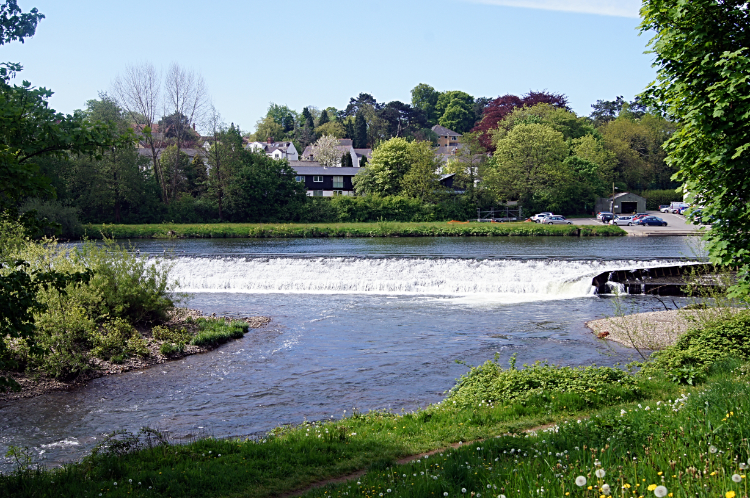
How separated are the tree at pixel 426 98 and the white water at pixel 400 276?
140319 millimetres

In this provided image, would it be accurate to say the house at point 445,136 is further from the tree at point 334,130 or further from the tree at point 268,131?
the tree at point 268,131

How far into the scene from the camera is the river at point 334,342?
12383 mm

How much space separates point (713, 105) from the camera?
9508 mm

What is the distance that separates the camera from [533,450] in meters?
6.45

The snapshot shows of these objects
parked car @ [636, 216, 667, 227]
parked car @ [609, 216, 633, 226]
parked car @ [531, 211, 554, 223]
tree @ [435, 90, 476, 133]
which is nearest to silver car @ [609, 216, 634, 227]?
parked car @ [609, 216, 633, 226]

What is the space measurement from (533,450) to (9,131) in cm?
673

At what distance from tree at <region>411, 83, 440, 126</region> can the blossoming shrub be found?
161 meters

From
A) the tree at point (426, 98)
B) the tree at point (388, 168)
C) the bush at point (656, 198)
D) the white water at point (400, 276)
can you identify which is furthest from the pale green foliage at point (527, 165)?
the tree at point (426, 98)

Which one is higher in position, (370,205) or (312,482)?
(370,205)

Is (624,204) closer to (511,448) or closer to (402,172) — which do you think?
(402,172)

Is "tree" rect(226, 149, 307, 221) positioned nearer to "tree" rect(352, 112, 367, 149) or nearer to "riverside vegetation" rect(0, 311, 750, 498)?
"tree" rect(352, 112, 367, 149)

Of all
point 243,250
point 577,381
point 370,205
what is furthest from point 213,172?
point 577,381

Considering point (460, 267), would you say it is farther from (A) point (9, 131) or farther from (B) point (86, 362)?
(A) point (9, 131)

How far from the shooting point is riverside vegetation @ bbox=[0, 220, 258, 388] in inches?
587
